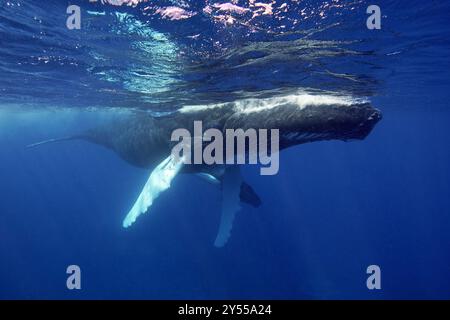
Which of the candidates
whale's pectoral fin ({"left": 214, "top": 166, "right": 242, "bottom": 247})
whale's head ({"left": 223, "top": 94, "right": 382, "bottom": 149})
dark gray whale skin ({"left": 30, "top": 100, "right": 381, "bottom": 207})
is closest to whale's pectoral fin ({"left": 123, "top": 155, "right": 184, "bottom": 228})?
dark gray whale skin ({"left": 30, "top": 100, "right": 381, "bottom": 207})

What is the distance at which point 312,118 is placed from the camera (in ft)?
28.1

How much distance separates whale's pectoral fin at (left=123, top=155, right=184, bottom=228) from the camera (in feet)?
33.0

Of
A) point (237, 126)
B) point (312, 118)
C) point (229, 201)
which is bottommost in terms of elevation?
point (229, 201)

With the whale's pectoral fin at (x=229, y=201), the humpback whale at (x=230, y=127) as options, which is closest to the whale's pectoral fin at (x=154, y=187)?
the humpback whale at (x=230, y=127)

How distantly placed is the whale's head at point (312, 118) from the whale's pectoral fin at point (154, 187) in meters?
2.07

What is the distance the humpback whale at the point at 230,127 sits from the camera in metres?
8.15

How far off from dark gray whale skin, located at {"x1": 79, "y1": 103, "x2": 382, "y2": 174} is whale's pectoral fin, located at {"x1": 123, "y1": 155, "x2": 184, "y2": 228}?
513 mm

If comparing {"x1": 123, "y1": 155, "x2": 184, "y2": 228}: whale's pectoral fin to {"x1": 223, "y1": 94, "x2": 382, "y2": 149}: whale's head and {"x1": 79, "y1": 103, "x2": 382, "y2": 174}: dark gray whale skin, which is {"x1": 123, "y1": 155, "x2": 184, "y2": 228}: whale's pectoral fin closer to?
{"x1": 79, "y1": 103, "x2": 382, "y2": 174}: dark gray whale skin

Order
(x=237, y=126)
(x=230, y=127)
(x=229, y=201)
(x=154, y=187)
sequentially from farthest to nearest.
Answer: (x=229, y=201) < (x=230, y=127) < (x=237, y=126) < (x=154, y=187)

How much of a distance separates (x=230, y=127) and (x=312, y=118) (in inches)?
120

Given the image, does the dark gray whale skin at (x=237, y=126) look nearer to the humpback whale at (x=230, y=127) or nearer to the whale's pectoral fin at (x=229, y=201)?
the humpback whale at (x=230, y=127)

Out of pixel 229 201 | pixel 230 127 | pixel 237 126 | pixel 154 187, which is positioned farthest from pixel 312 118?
pixel 229 201

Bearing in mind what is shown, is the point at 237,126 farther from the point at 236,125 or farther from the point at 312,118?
the point at 312,118
